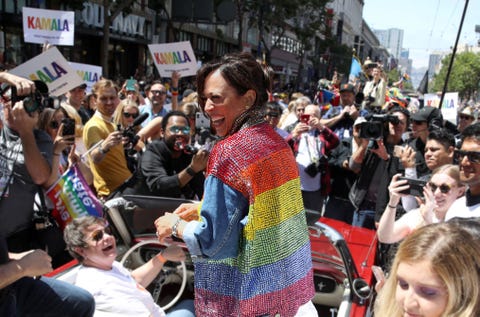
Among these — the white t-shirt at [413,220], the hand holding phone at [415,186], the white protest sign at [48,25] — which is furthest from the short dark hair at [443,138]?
the white protest sign at [48,25]

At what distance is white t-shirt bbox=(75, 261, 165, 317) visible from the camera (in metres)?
2.72

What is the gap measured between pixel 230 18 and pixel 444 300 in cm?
1526

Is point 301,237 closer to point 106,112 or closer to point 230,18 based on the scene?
point 106,112

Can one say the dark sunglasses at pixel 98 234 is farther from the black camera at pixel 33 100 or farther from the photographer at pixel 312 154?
the photographer at pixel 312 154

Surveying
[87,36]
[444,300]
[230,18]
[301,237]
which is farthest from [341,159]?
[87,36]

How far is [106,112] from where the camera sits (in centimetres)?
516

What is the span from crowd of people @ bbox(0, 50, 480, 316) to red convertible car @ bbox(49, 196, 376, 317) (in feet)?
0.76

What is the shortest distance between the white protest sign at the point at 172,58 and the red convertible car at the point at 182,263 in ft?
→ 18.6

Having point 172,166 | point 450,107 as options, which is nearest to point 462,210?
point 172,166

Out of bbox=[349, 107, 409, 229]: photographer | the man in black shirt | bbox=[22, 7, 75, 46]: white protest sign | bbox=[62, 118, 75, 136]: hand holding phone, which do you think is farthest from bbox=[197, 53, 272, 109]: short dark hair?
bbox=[22, 7, 75, 46]: white protest sign

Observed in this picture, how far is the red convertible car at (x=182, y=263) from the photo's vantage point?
3072 mm

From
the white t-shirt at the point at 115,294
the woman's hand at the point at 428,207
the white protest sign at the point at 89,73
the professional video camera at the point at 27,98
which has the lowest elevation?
the white t-shirt at the point at 115,294

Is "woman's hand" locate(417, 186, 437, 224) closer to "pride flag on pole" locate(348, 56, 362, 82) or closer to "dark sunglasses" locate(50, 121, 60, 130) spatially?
"dark sunglasses" locate(50, 121, 60, 130)

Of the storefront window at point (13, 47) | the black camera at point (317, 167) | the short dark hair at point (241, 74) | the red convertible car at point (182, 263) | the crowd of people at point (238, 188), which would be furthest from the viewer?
the storefront window at point (13, 47)
